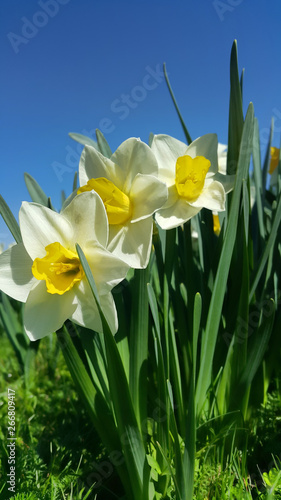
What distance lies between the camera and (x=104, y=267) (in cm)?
86

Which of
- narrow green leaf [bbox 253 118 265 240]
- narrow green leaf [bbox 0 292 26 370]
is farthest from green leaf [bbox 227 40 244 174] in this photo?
narrow green leaf [bbox 0 292 26 370]

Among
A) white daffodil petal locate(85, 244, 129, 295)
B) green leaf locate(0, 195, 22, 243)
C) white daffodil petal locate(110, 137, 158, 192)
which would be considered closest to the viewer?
white daffodil petal locate(85, 244, 129, 295)

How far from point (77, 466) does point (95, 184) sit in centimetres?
103

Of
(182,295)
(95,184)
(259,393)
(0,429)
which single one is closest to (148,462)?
(182,295)

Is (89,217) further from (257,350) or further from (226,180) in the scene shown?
(257,350)

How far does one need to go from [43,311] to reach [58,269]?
11 cm

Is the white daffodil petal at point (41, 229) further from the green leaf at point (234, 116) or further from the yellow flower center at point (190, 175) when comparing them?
the green leaf at point (234, 116)

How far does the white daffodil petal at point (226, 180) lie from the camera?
1.14 metres

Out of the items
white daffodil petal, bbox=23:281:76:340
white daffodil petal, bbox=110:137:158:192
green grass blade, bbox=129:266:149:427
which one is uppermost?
white daffodil petal, bbox=110:137:158:192

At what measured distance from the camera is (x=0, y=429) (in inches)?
67.9

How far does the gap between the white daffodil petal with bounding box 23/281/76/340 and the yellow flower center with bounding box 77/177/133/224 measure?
0.66 feet

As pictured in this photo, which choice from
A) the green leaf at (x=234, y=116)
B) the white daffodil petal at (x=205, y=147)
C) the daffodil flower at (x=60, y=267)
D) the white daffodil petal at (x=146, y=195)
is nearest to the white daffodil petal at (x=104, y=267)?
the daffodil flower at (x=60, y=267)

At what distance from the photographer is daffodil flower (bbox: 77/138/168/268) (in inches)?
35.8

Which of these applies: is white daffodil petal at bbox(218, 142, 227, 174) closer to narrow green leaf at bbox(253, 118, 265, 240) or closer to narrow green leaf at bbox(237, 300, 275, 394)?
narrow green leaf at bbox(253, 118, 265, 240)
